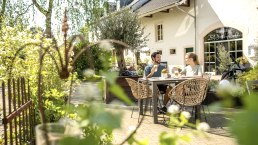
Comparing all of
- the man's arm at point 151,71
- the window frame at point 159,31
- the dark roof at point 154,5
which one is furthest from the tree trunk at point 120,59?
the window frame at point 159,31

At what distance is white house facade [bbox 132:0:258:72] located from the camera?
13836 mm

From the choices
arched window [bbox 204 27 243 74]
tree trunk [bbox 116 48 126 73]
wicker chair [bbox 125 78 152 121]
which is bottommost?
wicker chair [bbox 125 78 152 121]

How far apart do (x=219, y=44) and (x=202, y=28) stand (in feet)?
3.98

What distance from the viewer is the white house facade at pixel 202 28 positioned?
1384 centimetres

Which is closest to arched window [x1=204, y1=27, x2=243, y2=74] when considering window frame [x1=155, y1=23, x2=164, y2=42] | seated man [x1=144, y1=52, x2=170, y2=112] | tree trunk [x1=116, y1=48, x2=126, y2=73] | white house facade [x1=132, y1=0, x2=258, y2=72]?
white house facade [x1=132, y1=0, x2=258, y2=72]

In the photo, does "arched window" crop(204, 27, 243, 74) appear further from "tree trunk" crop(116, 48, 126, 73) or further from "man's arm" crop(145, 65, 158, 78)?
"man's arm" crop(145, 65, 158, 78)

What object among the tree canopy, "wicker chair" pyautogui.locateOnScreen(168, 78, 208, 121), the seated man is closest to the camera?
"wicker chair" pyautogui.locateOnScreen(168, 78, 208, 121)

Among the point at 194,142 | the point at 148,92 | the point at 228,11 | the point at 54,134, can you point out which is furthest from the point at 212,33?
the point at 54,134

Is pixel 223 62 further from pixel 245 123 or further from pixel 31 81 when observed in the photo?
pixel 245 123

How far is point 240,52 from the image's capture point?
14188 millimetres

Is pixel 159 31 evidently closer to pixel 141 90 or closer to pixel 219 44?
pixel 219 44

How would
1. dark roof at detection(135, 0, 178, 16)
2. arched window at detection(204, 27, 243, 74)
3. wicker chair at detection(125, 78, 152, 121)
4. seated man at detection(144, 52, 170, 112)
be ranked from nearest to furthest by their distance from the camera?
wicker chair at detection(125, 78, 152, 121) < seated man at detection(144, 52, 170, 112) < arched window at detection(204, 27, 243, 74) < dark roof at detection(135, 0, 178, 16)

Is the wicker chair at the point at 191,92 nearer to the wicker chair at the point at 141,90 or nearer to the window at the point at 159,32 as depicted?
the wicker chair at the point at 141,90

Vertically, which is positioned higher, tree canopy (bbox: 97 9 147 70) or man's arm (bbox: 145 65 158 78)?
tree canopy (bbox: 97 9 147 70)
